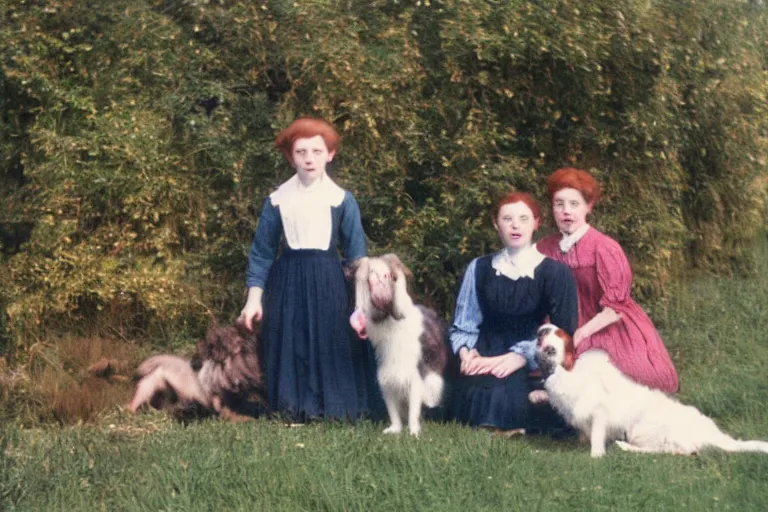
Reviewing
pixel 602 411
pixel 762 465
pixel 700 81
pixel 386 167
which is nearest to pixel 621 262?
pixel 602 411

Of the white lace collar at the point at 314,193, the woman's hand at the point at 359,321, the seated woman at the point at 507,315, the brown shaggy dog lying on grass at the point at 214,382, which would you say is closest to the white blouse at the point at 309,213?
the white lace collar at the point at 314,193

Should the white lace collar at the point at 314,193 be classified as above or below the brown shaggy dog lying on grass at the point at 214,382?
above

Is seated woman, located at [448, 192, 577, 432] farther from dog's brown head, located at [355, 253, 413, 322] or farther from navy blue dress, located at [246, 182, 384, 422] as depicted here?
navy blue dress, located at [246, 182, 384, 422]

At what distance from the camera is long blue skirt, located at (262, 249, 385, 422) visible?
22.6ft

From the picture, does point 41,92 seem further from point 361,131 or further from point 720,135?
point 720,135

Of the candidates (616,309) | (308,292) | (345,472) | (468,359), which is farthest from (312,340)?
(616,309)

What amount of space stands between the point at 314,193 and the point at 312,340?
83 cm

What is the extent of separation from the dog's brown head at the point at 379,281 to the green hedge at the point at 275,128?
6.16 ft

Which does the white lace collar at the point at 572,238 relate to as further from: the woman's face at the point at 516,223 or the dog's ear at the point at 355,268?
the dog's ear at the point at 355,268

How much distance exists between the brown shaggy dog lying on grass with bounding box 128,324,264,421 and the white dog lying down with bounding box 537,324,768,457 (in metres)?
1.78

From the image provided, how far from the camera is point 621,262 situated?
6.73 metres

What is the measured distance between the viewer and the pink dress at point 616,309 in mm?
6699

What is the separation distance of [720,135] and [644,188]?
97 cm

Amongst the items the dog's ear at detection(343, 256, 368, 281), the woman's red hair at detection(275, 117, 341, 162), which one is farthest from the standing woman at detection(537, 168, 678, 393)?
the woman's red hair at detection(275, 117, 341, 162)
